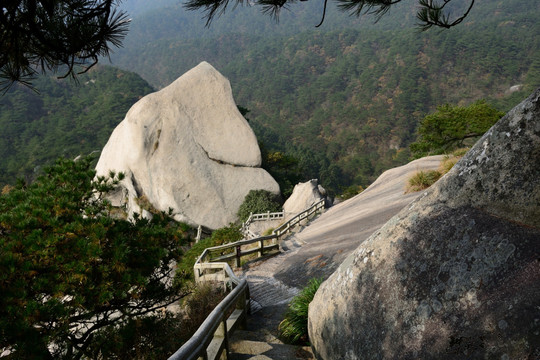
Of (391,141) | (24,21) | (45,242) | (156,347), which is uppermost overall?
(24,21)

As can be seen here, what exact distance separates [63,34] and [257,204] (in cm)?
2844

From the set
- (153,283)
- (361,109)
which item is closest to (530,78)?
(361,109)

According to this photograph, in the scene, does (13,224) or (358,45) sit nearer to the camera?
(13,224)

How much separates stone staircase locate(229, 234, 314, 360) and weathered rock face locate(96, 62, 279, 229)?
66.4 ft

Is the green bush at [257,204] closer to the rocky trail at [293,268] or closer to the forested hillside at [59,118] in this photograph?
the rocky trail at [293,268]

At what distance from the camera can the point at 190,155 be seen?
33500 mm

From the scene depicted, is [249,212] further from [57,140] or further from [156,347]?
[57,140]

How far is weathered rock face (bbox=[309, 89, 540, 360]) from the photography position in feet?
8.02

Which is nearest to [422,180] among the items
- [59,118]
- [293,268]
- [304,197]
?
[293,268]

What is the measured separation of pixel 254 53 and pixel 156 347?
202 metres

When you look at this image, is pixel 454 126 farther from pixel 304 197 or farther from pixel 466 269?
pixel 466 269

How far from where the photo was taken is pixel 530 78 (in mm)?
86125

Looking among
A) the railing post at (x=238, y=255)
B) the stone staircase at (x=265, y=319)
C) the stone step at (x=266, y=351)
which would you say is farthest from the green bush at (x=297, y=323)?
the railing post at (x=238, y=255)

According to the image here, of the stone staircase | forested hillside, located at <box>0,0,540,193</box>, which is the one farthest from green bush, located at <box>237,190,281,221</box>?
forested hillside, located at <box>0,0,540,193</box>
